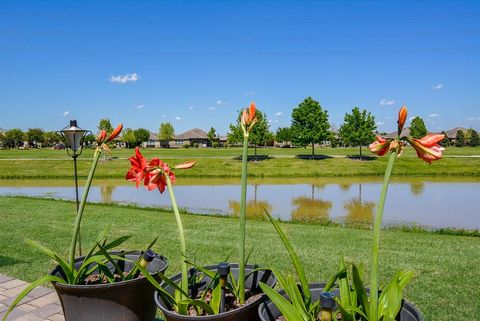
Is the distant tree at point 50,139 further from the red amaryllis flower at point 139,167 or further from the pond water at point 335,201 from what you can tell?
the red amaryllis flower at point 139,167

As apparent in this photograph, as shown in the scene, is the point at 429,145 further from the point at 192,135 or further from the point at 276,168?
the point at 192,135

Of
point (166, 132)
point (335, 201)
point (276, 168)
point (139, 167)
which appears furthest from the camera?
point (166, 132)

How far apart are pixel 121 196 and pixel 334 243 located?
42.7 feet

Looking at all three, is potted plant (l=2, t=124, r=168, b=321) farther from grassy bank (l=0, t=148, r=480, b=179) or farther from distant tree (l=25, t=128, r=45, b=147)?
distant tree (l=25, t=128, r=45, b=147)

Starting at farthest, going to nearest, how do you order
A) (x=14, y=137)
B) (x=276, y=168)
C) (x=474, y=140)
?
(x=14, y=137)
(x=474, y=140)
(x=276, y=168)

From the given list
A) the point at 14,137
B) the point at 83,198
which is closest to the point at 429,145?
the point at 83,198

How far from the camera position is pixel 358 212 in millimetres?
13555

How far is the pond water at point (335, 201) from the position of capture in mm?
12516

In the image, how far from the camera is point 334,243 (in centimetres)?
704

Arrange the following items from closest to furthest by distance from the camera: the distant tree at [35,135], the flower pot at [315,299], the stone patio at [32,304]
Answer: the flower pot at [315,299] < the stone patio at [32,304] < the distant tree at [35,135]

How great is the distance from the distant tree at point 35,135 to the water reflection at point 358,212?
82.0 meters

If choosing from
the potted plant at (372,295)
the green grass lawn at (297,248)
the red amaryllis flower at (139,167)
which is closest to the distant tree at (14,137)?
the green grass lawn at (297,248)

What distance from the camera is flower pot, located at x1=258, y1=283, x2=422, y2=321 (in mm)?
1675

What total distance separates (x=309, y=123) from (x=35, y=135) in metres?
66.5
